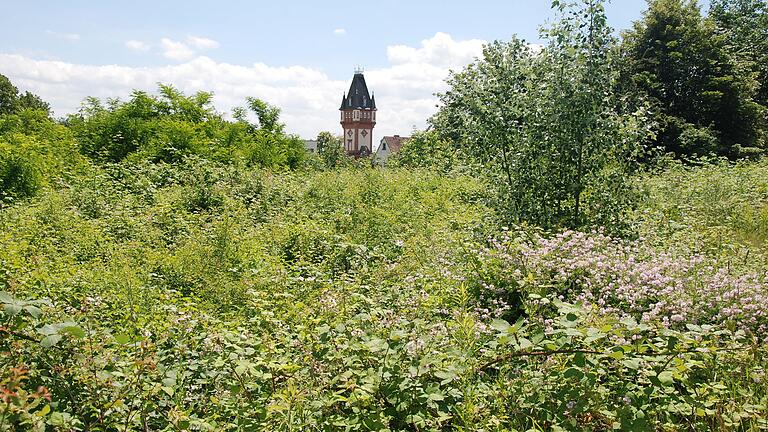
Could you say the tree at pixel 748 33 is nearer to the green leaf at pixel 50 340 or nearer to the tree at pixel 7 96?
the green leaf at pixel 50 340

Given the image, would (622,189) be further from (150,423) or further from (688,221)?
(150,423)

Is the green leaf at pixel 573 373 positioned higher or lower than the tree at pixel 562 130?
lower

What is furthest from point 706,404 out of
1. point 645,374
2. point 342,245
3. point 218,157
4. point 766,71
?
point 766,71

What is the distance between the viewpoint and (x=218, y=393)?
2953 millimetres

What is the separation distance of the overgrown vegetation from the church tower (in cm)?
8555

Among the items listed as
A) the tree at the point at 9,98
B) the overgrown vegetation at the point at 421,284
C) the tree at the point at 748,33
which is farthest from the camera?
the tree at the point at 9,98

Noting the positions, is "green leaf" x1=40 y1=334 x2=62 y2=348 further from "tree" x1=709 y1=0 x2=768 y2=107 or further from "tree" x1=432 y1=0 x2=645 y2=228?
"tree" x1=709 y1=0 x2=768 y2=107

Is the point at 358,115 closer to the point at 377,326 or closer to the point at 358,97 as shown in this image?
the point at 358,97

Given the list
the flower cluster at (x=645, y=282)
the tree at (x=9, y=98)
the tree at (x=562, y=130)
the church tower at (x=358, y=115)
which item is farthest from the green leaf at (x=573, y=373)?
the church tower at (x=358, y=115)

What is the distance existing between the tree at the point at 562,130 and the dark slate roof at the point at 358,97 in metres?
94.1

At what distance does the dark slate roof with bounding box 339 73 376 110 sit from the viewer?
326ft

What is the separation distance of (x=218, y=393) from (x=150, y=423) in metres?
0.36

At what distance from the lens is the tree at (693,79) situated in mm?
22812

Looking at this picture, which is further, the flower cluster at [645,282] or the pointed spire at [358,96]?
the pointed spire at [358,96]
